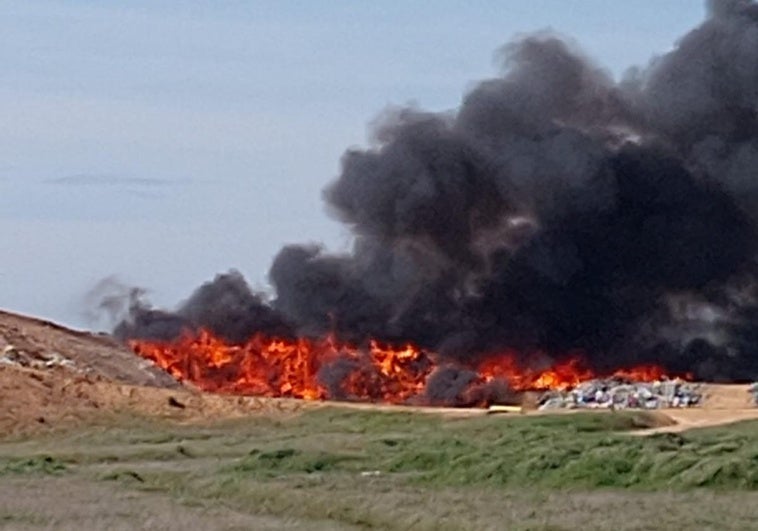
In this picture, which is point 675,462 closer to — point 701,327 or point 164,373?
point 164,373

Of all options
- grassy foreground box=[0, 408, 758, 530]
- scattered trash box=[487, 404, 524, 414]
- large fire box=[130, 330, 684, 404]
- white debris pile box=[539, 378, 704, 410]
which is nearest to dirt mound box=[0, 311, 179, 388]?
large fire box=[130, 330, 684, 404]

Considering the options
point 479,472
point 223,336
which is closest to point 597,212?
point 223,336

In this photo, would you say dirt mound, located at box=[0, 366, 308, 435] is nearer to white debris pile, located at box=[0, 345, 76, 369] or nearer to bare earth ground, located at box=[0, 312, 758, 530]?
bare earth ground, located at box=[0, 312, 758, 530]

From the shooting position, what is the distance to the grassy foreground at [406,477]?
21500 mm

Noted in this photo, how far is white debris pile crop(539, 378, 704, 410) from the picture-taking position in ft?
152

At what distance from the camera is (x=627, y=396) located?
4747cm

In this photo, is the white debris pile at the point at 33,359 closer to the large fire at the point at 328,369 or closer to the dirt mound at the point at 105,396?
the dirt mound at the point at 105,396

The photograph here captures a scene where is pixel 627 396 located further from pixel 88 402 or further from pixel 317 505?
pixel 317 505

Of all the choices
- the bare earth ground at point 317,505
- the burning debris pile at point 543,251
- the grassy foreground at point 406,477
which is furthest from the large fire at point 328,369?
the grassy foreground at point 406,477

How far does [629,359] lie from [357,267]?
9.07m

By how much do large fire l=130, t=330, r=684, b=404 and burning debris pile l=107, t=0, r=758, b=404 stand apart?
100 millimetres

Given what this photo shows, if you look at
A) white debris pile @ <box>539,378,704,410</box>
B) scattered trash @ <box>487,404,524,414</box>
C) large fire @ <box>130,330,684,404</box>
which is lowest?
scattered trash @ <box>487,404,524,414</box>

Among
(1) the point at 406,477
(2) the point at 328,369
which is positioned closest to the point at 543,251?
(2) the point at 328,369

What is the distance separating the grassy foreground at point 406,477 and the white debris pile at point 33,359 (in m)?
10.4
